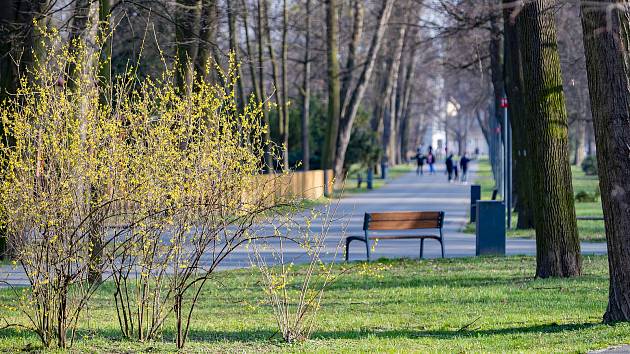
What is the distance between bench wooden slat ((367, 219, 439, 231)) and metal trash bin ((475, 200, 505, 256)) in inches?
31.3

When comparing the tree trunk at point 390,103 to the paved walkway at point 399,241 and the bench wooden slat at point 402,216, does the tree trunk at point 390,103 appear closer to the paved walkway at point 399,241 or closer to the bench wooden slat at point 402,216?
the paved walkway at point 399,241

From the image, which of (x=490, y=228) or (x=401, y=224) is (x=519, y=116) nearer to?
(x=490, y=228)

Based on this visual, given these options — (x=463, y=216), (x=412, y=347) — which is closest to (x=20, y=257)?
(x=412, y=347)

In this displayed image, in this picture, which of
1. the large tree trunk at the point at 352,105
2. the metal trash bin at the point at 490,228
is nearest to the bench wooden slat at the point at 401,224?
the metal trash bin at the point at 490,228

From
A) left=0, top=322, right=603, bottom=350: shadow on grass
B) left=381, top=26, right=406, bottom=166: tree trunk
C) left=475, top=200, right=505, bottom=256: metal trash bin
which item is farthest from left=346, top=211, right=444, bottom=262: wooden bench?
left=381, top=26, right=406, bottom=166: tree trunk

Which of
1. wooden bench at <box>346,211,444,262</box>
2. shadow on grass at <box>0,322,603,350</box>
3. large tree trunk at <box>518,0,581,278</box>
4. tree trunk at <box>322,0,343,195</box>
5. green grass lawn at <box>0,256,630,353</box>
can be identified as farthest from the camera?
tree trunk at <box>322,0,343,195</box>

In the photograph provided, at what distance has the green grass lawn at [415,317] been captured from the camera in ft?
33.1

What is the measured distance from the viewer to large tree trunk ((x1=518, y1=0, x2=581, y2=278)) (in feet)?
50.5

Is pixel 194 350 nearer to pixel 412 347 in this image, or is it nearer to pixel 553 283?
pixel 412 347

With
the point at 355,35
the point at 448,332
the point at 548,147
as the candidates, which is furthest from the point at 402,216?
the point at 355,35

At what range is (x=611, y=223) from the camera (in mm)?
11031

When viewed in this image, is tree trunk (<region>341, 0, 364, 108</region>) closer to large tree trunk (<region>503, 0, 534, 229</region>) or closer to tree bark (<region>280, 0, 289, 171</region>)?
tree bark (<region>280, 0, 289, 171</region>)

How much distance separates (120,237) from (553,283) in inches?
259

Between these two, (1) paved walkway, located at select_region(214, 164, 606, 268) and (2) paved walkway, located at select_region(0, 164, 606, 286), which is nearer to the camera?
(2) paved walkway, located at select_region(0, 164, 606, 286)
